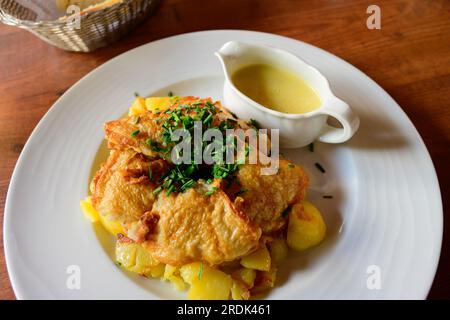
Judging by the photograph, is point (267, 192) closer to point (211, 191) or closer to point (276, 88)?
point (211, 191)

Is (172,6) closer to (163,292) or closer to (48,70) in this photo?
(48,70)

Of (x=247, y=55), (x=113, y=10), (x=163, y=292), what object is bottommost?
(x=163, y=292)

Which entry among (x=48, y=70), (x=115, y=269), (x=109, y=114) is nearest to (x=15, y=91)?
(x=48, y=70)

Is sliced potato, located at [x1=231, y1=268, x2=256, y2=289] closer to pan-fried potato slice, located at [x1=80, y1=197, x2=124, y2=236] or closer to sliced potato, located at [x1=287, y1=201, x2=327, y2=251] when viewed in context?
sliced potato, located at [x1=287, y1=201, x2=327, y2=251]

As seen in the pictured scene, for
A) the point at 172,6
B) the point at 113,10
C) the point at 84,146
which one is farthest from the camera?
the point at 172,6

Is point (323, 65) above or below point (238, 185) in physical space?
above

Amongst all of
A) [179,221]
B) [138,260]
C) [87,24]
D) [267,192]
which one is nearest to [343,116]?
[267,192]
